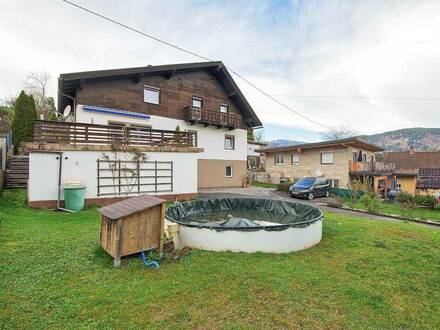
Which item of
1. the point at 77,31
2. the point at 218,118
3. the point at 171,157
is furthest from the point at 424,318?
the point at 218,118

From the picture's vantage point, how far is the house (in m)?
10.4

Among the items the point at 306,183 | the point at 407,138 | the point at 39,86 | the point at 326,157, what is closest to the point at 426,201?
the point at 306,183

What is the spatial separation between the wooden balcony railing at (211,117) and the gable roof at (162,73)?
1889 mm

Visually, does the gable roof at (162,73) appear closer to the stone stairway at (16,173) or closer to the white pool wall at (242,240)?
the stone stairway at (16,173)

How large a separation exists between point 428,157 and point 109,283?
52.6 metres

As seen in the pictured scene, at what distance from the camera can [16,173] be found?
12883 mm

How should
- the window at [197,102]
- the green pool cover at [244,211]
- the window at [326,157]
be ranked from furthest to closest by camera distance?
the window at [326,157] → the window at [197,102] → the green pool cover at [244,211]

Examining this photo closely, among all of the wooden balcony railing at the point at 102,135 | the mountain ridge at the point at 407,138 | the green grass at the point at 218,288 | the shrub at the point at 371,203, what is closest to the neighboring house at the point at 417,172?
the shrub at the point at 371,203

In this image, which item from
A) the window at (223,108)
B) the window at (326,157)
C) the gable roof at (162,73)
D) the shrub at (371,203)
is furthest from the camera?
the window at (326,157)

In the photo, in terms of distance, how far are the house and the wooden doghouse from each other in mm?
6352

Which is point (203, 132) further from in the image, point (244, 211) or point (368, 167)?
point (368, 167)

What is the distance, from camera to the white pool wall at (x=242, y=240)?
5555mm

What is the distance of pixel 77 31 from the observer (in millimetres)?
12008

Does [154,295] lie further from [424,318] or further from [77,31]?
[77,31]
